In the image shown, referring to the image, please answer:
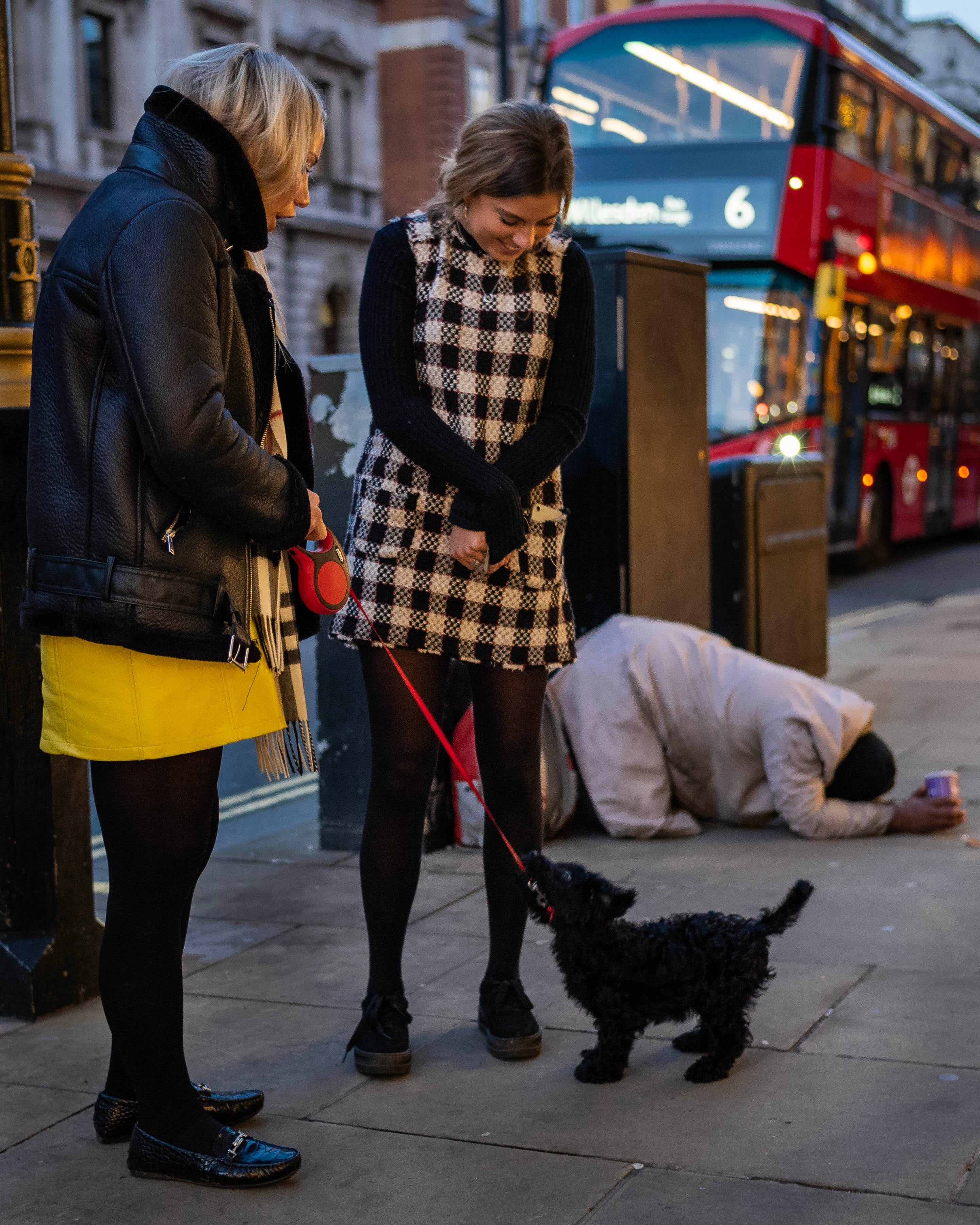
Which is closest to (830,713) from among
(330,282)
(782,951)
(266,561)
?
(782,951)

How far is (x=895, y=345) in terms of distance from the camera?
50.2 feet

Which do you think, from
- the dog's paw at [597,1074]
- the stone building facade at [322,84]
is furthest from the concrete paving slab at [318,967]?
the stone building facade at [322,84]

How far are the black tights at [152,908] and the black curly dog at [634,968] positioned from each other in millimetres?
677

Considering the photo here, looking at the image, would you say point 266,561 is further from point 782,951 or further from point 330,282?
point 330,282

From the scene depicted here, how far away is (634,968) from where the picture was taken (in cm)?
282

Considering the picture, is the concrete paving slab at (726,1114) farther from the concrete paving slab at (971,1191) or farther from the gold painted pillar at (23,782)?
the gold painted pillar at (23,782)

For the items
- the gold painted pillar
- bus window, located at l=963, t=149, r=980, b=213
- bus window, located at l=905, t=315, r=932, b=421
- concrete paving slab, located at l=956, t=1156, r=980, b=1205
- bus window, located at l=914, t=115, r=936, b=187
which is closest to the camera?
concrete paving slab, located at l=956, t=1156, r=980, b=1205

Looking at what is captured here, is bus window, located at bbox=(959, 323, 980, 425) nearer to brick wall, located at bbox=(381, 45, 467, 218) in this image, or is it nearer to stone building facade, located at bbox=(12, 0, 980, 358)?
stone building facade, located at bbox=(12, 0, 980, 358)

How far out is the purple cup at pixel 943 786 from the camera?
4598 mm

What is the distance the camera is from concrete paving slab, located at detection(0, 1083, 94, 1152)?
8.87ft

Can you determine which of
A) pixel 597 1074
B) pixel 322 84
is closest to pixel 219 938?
pixel 597 1074

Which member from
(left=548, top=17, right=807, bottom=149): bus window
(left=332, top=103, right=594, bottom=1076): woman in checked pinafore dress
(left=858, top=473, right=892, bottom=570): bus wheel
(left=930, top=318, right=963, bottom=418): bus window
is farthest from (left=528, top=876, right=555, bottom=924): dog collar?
(left=930, top=318, right=963, bottom=418): bus window

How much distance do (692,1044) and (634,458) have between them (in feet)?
8.96

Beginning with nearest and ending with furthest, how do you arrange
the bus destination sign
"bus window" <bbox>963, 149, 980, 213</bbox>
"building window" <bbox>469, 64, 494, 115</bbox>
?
the bus destination sign → "bus window" <bbox>963, 149, 980, 213</bbox> → "building window" <bbox>469, 64, 494, 115</bbox>
